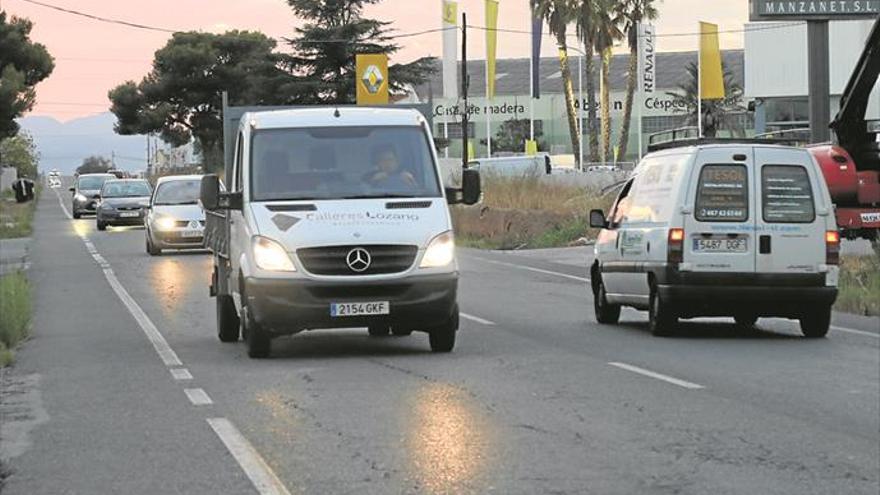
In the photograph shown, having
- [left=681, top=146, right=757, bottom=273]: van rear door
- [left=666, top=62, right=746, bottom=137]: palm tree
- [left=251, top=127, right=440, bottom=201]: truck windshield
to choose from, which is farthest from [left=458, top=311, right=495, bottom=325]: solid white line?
[left=666, top=62, right=746, bottom=137]: palm tree

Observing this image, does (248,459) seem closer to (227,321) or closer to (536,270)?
(227,321)

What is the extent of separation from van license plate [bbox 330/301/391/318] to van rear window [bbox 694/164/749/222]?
3924mm

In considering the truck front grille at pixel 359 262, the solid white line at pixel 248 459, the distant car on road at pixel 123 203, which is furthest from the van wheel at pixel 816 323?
the distant car on road at pixel 123 203

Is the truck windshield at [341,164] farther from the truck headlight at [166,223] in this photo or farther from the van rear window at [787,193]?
the truck headlight at [166,223]

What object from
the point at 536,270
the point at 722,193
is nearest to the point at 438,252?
the point at 722,193

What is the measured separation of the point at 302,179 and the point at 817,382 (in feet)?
16.3

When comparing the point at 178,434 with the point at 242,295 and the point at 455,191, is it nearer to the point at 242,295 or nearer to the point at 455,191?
the point at 242,295

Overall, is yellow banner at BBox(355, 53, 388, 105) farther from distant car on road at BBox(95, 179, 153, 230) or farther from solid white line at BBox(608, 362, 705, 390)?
solid white line at BBox(608, 362, 705, 390)

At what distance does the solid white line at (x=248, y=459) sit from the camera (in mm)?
8250

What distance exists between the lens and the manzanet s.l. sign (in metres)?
38.8

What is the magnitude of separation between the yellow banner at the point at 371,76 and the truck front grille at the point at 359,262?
5140 centimetres

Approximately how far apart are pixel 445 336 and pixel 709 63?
52598 millimetres

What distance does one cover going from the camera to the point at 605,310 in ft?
59.5

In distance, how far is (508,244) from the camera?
1544 inches
